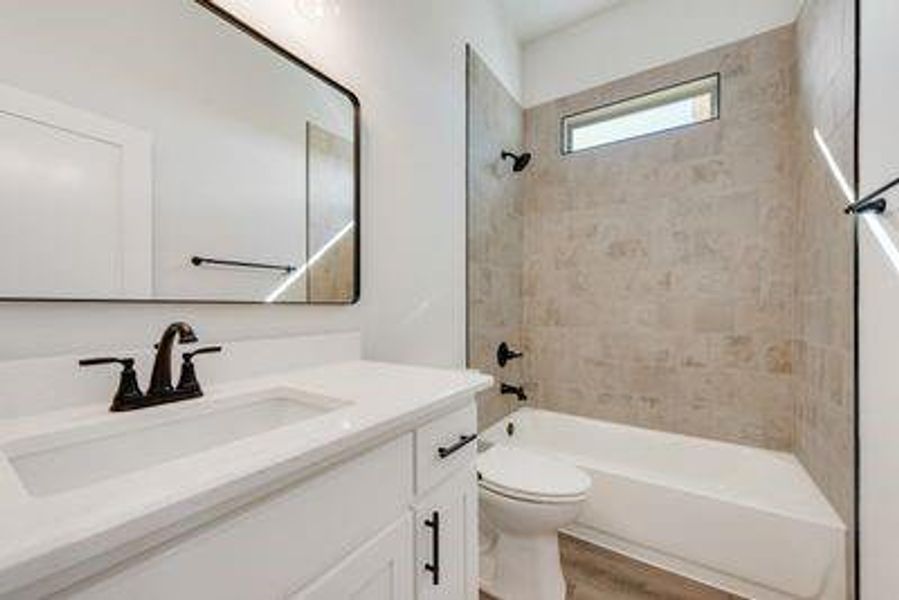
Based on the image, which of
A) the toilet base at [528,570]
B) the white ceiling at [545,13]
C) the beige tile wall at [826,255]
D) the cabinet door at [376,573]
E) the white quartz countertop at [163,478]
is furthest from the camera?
the white ceiling at [545,13]

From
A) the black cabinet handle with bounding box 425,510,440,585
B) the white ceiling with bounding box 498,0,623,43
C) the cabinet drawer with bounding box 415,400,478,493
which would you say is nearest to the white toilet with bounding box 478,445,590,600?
the cabinet drawer with bounding box 415,400,478,493

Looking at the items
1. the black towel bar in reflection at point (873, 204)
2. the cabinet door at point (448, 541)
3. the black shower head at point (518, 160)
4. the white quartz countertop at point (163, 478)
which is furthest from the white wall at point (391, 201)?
the black towel bar in reflection at point (873, 204)

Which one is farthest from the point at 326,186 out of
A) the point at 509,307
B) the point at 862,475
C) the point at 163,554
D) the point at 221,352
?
the point at 862,475

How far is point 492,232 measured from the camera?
230 centimetres

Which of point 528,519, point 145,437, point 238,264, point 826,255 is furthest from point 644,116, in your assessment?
point 145,437

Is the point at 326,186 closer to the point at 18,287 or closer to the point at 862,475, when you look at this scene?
the point at 18,287

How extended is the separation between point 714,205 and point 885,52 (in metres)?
1.07

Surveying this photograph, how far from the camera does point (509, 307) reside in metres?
2.51

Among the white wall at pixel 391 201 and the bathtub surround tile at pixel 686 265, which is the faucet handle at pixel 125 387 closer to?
the white wall at pixel 391 201

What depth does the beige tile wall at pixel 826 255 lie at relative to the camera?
4.31 ft

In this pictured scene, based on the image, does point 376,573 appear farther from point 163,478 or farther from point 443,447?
point 163,478

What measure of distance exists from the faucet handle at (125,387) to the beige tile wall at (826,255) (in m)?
1.90

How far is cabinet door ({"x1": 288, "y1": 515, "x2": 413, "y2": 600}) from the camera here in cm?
62

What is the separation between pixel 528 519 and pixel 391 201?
A: 1.23 metres
